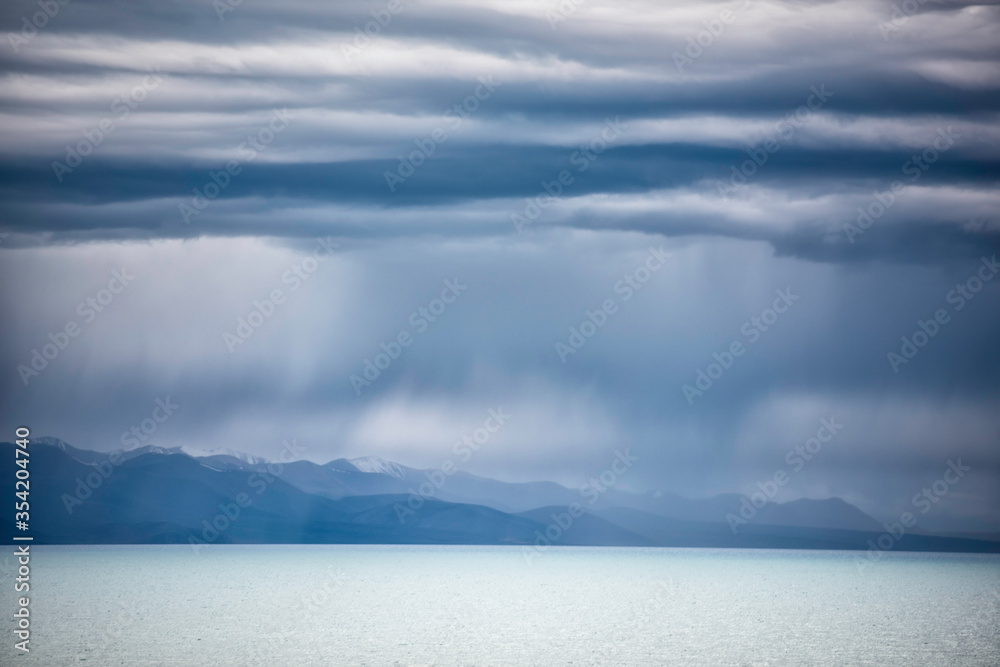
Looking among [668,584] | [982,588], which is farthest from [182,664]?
[982,588]

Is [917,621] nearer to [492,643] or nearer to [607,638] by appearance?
[607,638]

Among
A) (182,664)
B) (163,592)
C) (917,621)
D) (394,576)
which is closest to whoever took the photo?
(182,664)

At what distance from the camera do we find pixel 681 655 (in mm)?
48844

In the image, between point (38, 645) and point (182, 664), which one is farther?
point (38, 645)

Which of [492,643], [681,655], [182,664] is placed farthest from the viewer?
[492,643]

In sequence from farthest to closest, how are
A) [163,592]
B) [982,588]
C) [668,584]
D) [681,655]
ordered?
[668,584] → [982,588] → [163,592] → [681,655]

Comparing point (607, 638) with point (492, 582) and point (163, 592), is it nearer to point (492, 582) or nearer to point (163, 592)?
point (163, 592)

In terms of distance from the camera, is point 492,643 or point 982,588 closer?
point 492,643

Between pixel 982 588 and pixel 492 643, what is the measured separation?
77361 millimetres

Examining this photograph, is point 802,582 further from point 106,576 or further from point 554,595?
point 106,576

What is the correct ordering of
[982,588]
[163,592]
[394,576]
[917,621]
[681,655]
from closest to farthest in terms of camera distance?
[681,655]
[917,621]
[163,592]
[982,588]
[394,576]

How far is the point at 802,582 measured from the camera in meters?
126

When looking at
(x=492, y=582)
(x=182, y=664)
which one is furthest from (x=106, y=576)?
(x=182, y=664)

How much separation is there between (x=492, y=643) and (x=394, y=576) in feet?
294
